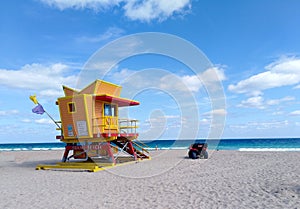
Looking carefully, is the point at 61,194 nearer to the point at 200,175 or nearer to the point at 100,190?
the point at 100,190

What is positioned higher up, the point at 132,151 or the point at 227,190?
the point at 132,151

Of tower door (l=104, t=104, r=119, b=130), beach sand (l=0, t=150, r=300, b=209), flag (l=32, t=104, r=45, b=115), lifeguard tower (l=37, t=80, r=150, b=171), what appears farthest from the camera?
flag (l=32, t=104, r=45, b=115)

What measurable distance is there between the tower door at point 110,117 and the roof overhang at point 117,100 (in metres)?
0.39

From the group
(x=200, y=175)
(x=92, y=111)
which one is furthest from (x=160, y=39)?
(x=200, y=175)

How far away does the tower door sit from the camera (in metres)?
15.7

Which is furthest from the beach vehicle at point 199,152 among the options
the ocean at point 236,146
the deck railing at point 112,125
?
the ocean at point 236,146

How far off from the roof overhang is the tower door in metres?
0.39

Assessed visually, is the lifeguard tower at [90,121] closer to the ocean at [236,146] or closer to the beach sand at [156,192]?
the beach sand at [156,192]

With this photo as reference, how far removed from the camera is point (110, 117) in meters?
15.9

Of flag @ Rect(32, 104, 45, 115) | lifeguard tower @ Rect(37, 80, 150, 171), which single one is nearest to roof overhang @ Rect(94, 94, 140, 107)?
lifeguard tower @ Rect(37, 80, 150, 171)

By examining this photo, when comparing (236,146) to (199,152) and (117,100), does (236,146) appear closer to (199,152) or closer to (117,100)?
(199,152)

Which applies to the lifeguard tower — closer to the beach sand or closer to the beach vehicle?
the beach sand

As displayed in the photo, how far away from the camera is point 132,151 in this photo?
1825 cm

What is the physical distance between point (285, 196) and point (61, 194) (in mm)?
6436
